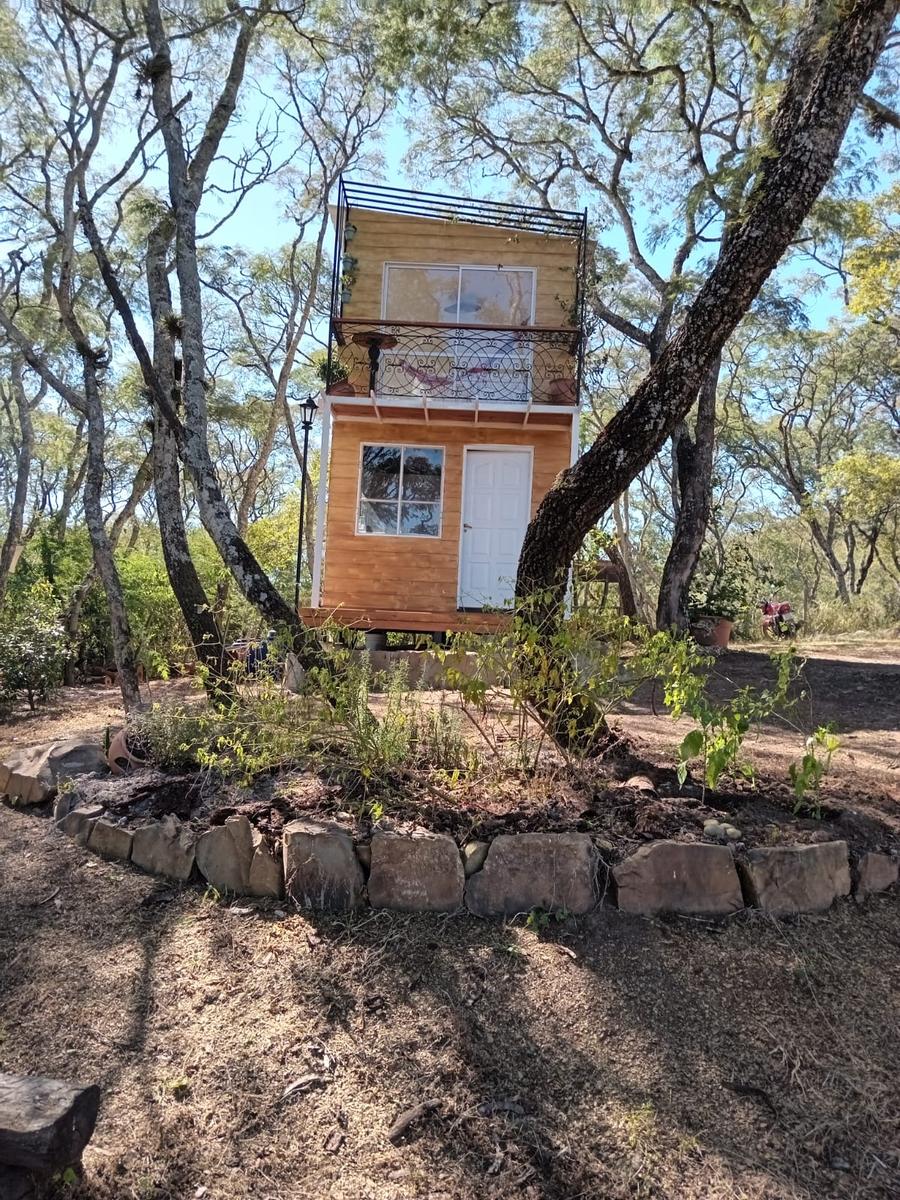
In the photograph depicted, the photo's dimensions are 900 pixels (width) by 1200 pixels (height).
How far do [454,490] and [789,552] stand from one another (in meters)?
26.2

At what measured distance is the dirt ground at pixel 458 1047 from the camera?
79.4 inches

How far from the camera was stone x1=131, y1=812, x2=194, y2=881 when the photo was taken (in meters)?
3.29

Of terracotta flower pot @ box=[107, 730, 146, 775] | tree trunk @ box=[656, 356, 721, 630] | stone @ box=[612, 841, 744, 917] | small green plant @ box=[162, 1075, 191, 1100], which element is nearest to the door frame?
tree trunk @ box=[656, 356, 721, 630]

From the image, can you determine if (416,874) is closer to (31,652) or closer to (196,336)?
(196,336)

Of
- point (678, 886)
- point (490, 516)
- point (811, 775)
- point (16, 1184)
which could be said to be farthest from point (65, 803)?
point (490, 516)

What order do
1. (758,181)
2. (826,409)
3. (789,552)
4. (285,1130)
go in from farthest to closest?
(789,552) → (826,409) → (758,181) → (285,1130)

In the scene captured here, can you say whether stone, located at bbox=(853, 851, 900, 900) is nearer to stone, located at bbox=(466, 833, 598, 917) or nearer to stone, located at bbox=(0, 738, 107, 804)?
stone, located at bbox=(466, 833, 598, 917)

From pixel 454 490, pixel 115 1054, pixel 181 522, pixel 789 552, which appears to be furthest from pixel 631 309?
pixel 789 552

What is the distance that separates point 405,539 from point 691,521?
13.0 ft

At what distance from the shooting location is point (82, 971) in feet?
9.09

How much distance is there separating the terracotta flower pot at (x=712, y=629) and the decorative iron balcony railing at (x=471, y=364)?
12.4ft

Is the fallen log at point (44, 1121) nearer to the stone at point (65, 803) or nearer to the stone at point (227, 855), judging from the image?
the stone at point (227, 855)

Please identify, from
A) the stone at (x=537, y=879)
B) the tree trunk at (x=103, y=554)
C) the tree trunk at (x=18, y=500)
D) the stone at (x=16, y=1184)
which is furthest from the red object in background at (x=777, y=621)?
the stone at (x=16, y=1184)

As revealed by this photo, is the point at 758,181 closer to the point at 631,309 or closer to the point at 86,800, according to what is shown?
the point at 86,800
